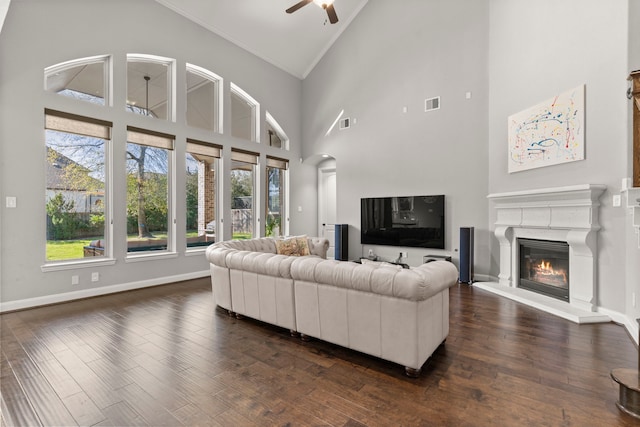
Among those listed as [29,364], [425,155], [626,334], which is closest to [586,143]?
[626,334]

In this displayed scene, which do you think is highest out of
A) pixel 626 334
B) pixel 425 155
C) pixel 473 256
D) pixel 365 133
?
pixel 365 133

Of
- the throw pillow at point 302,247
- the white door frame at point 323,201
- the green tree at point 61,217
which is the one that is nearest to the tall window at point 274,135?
the white door frame at point 323,201

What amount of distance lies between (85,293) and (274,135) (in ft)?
16.7

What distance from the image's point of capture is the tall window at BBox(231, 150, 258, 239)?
21.8 ft

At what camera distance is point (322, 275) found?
8.55 ft

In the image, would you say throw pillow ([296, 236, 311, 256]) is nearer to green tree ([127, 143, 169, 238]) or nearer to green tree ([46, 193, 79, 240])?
green tree ([127, 143, 169, 238])

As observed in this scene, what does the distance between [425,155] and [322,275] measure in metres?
4.40

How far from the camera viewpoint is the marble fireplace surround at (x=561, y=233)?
3.57 m

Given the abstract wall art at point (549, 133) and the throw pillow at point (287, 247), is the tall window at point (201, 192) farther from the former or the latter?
the abstract wall art at point (549, 133)

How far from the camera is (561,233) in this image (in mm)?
4012

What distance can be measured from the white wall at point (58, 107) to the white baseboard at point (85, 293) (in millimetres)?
14

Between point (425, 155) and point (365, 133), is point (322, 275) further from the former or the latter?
point (365, 133)

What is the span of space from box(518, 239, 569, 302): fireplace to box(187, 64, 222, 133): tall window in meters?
5.92

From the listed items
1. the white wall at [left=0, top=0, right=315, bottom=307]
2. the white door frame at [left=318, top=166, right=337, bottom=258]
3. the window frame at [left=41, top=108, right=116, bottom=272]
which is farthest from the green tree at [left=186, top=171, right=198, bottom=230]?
the white door frame at [left=318, top=166, right=337, bottom=258]
